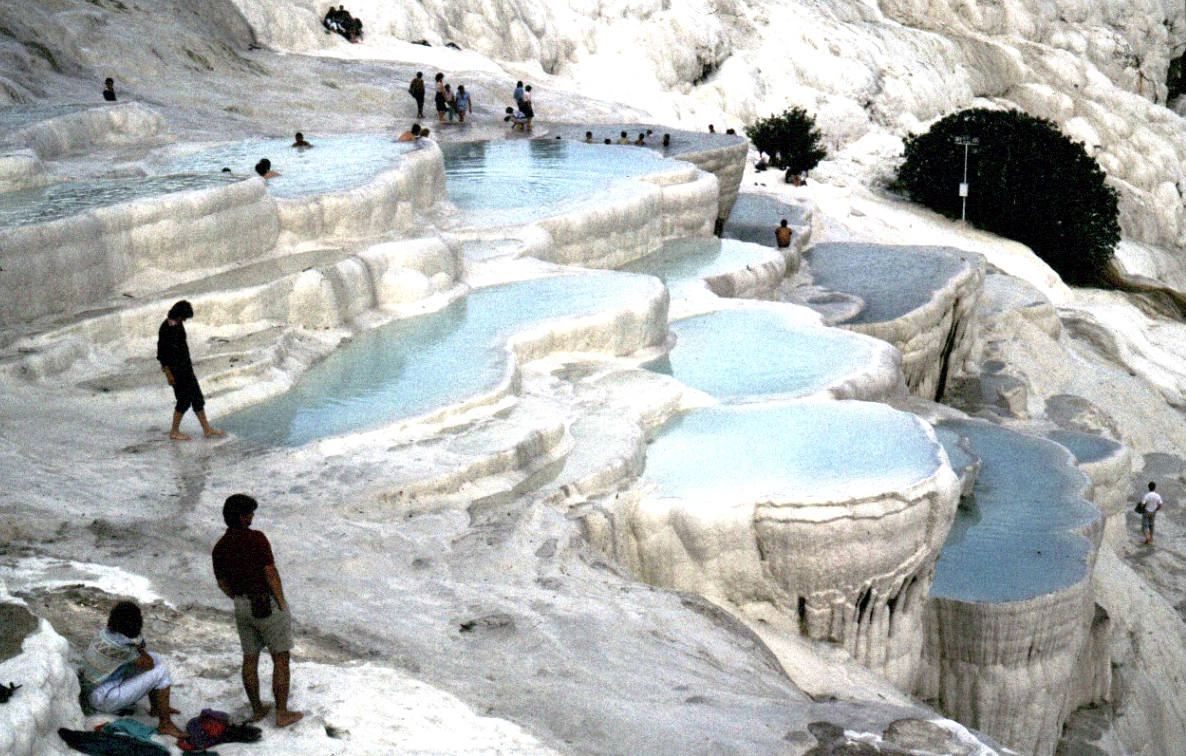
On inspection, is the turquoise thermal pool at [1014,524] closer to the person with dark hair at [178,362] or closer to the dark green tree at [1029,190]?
the person with dark hair at [178,362]

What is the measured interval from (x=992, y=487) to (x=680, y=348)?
9.65 feet

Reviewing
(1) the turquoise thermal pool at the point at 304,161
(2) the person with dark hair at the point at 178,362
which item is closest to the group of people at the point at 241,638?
(2) the person with dark hair at the point at 178,362

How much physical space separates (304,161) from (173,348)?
6780mm

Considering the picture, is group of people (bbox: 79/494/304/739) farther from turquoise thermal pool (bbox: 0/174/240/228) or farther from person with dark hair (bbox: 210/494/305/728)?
Result: turquoise thermal pool (bbox: 0/174/240/228)

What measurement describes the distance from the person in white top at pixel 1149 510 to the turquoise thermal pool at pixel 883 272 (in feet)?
10.1

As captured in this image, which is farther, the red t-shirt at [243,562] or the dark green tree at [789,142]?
the dark green tree at [789,142]

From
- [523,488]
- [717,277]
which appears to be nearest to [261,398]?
[523,488]

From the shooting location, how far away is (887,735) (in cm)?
529

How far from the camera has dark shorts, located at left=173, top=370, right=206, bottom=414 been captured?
299 inches

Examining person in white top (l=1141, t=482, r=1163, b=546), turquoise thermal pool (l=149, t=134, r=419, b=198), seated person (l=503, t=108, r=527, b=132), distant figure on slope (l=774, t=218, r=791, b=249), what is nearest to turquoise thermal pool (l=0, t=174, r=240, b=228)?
turquoise thermal pool (l=149, t=134, r=419, b=198)

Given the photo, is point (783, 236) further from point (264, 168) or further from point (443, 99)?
point (264, 168)

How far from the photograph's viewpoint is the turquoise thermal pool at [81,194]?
31.9ft

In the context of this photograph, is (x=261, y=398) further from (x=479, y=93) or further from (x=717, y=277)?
(x=479, y=93)

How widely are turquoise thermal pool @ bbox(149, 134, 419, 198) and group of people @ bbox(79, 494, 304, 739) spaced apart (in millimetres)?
7440
